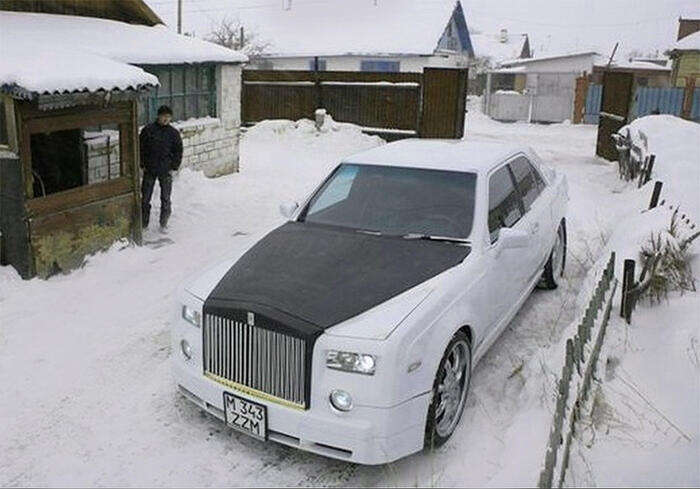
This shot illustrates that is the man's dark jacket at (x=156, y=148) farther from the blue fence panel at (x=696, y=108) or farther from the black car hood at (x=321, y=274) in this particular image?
the blue fence panel at (x=696, y=108)

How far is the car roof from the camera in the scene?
549 centimetres

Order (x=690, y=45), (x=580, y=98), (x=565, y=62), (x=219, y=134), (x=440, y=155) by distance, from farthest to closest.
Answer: (x=565, y=62)
(x=580, y=98)
(x=690, y=45)
(x=219, y=134)
(x=440, y=155)

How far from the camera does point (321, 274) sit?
434cm

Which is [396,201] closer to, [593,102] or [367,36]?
[593,102]

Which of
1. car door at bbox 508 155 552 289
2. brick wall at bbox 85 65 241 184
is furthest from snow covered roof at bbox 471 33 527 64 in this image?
car door at bbox 508 155 552 289

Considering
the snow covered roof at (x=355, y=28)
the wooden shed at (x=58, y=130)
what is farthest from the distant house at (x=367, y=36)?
the wooden shed at (x=58, y=130)

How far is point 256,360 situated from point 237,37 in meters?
44.7

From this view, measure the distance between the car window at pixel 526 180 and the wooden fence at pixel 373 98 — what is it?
1125cm

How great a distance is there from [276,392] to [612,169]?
13.3 m

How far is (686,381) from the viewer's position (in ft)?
14.0

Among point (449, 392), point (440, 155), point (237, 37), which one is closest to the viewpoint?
point (449, 392)

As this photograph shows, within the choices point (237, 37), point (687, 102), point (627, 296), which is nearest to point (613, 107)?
point (687, 102)

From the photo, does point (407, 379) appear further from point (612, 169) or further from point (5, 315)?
point (612, 169)

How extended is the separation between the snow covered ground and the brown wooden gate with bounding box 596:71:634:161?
7560 millimetres
